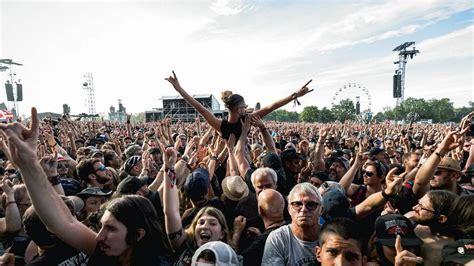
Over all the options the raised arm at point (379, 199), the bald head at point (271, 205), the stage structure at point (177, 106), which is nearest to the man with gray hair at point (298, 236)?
the bald head at point (271, 205)

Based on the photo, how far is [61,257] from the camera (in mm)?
2145

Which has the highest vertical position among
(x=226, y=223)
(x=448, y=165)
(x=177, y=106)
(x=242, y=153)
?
(x=177, y=106)

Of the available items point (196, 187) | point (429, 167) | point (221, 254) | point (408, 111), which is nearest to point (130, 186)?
point (196, 187)

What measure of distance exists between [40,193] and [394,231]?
2.55m

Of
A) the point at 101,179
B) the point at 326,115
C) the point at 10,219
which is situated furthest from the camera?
the point at 326,115

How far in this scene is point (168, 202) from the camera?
7.66ft

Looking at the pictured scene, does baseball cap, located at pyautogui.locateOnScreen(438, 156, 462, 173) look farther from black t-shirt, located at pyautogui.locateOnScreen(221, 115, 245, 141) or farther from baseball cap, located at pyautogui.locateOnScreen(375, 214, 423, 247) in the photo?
black t-shirt, located at pyautogui.locateOnScreen(221, 115, 245, 141)

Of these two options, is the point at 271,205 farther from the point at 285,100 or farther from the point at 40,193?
the point at 285,100

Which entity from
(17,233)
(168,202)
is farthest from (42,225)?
(17,233)

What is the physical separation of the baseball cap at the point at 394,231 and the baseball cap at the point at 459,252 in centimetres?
23

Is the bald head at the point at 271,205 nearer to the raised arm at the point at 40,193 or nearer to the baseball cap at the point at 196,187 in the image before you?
the baseball cap at the point at 196,187

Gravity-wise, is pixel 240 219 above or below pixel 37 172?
below

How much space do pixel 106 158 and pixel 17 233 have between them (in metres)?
2.53

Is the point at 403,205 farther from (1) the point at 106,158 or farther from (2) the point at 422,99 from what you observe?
(2) the point at 422,99
